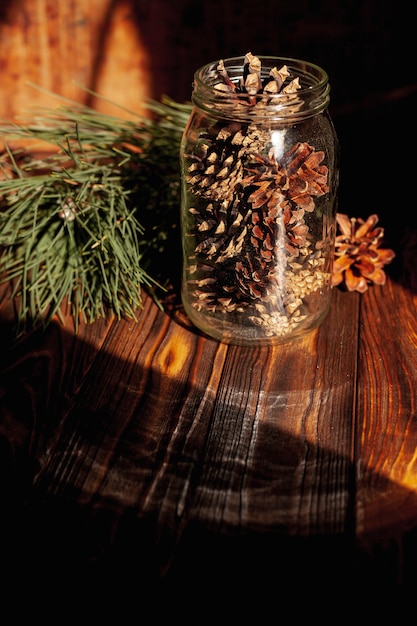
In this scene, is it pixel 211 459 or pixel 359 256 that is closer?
pixel 211 459

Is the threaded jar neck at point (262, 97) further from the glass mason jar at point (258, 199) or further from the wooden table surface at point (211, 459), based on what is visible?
the wooden table surface at point (211, 459)

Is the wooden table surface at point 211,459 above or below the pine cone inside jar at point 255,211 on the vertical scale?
below

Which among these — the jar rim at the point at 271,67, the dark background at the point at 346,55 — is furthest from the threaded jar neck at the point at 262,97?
the dark background at the point at 346,55

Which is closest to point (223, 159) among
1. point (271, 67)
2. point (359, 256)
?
point (271, 67)

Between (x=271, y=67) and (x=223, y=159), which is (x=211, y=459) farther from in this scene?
(x=271, y=67)

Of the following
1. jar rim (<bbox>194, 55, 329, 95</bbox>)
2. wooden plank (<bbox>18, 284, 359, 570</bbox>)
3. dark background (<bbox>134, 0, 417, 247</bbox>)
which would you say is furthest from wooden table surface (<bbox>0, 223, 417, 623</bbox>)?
dark background (<bbox>134, 0, 417, 247</bbox>)
